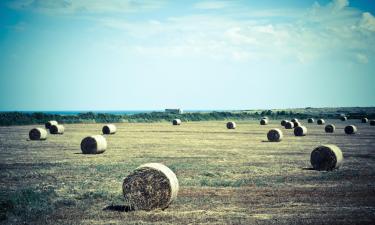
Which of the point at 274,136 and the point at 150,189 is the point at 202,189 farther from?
the point at 274,136

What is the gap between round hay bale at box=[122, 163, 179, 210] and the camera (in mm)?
13805

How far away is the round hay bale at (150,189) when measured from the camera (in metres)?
13.8

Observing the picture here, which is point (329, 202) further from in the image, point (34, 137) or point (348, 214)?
point (34, 137)

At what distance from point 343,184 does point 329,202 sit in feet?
12.7

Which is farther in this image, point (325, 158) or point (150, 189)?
point (325, 158)

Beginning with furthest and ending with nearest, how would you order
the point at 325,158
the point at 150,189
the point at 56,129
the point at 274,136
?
1. the point at 56,129
2. the point at 274,136
3. the point at 325,158
4. the point at 150,189

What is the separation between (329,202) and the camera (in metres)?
A: 14.6

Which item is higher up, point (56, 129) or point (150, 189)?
point (56, 129)

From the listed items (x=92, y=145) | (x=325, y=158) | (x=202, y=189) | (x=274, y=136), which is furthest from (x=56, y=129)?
(x=202, y=189)

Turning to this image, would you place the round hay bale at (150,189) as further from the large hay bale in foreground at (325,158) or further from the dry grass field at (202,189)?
A: the large hay bale in foreground at (325,158)

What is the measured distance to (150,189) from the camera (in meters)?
13.8

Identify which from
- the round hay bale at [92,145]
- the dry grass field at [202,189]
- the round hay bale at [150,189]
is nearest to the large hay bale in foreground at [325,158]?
the dry grass field at [202,189]

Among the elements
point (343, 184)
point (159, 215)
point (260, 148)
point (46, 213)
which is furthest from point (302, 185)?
point (260, 148)

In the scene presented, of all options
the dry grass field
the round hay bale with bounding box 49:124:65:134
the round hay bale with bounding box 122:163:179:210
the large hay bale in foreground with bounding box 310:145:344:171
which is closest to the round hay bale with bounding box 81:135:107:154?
the dry grass field
